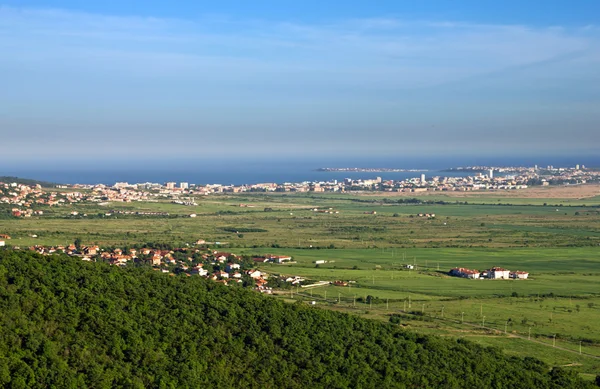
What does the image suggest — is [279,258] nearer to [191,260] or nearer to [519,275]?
[191,260]

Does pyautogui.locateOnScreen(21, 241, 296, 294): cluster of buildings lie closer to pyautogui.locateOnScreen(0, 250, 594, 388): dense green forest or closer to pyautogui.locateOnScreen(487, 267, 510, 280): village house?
pyautogui.locateOnScreen(487, 267, 510, 280): village house

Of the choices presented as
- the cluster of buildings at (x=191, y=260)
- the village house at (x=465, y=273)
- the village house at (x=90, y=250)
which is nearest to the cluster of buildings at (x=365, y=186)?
the cluster of buildings at (x=191, y=260)

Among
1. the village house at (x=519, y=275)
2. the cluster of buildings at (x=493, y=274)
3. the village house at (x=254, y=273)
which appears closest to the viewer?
the village house at (x=254, y=273)

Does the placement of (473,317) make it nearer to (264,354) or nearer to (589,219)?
(264,354)

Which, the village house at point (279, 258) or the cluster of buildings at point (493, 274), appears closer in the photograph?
the cluster of buildings at point (493, 274)

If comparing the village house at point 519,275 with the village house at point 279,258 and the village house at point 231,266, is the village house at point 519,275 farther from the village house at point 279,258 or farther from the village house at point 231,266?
the village house at point 231,266

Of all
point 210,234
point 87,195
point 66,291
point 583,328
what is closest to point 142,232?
point 210,234

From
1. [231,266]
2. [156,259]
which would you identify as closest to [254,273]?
[231,266]
